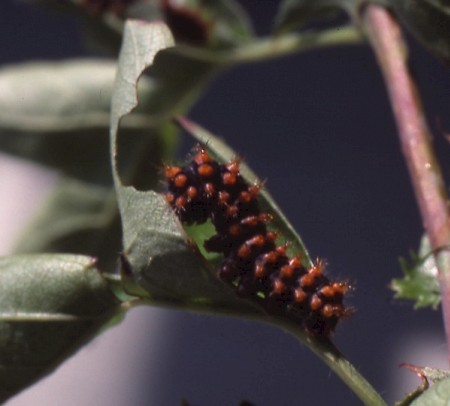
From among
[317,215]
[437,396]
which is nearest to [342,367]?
[437,396]

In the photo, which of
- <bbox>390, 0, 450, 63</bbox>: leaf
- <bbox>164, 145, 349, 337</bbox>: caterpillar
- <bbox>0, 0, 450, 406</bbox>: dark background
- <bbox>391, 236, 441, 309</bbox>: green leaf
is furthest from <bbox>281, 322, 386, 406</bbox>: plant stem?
<bbox>0, 0, 450, 406</bbox>: dark background

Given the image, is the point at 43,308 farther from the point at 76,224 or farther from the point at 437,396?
the point at 76,224

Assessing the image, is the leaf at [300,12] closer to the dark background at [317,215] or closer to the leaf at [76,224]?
the leaf at [76,224]

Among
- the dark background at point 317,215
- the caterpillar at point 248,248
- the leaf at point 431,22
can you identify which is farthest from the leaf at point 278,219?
the dark background at point 317,215

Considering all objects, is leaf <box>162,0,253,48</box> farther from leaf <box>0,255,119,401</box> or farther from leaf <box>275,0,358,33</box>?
leaf <box>0,255,119,401</box>

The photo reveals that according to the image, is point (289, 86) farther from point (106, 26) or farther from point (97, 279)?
point (97, 279)
